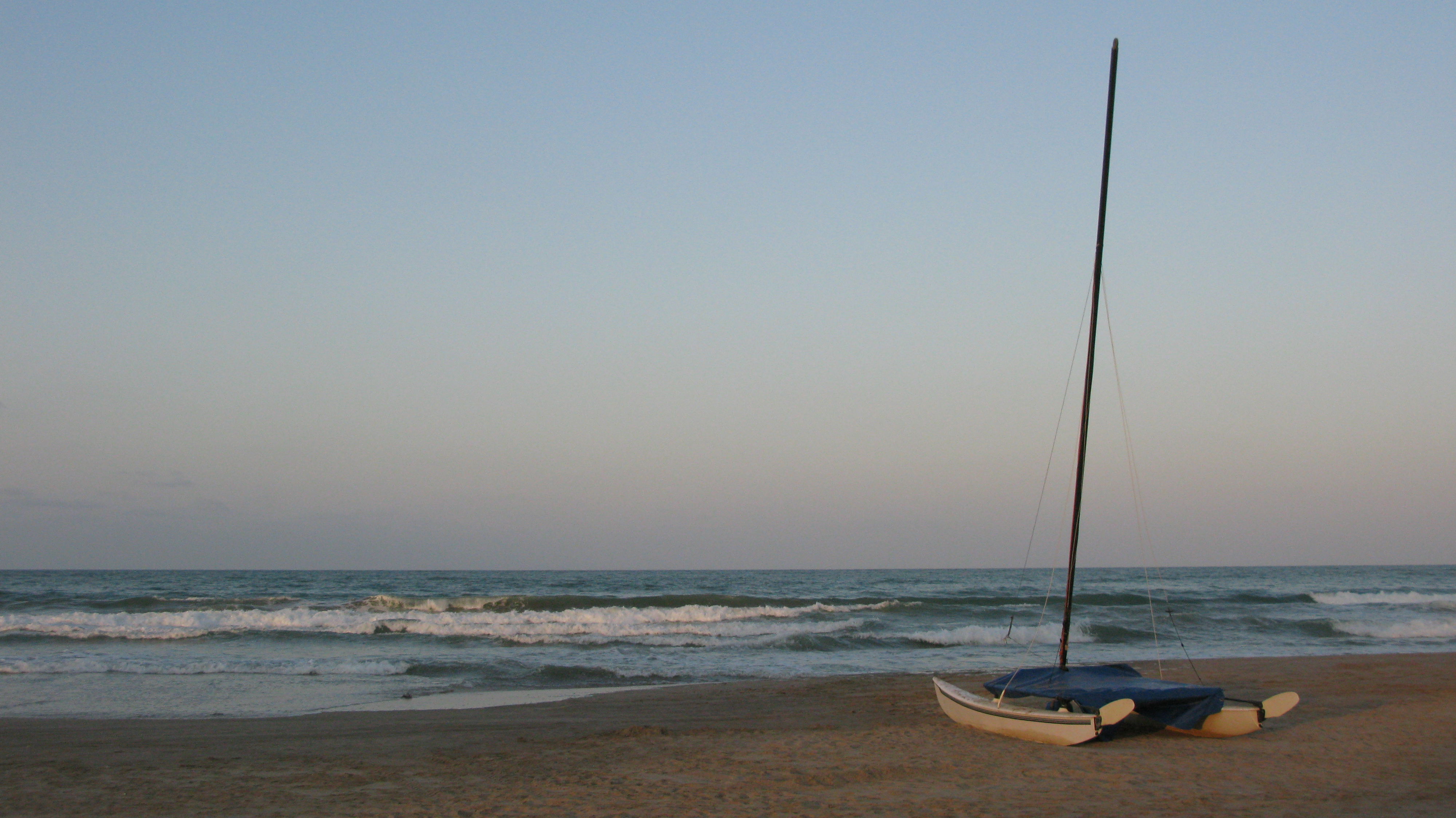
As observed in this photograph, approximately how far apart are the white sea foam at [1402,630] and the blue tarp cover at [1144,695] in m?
20.6

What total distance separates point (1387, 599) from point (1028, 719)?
4276 cm

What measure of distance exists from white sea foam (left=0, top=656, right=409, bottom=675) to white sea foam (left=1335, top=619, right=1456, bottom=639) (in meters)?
26.0

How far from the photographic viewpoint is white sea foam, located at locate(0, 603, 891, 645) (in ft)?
80.4

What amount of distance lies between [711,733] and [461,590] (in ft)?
143

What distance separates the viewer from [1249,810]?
7371mm

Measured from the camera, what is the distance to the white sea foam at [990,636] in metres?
23.8

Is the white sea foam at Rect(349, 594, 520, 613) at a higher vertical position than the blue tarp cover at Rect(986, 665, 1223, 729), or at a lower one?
lower

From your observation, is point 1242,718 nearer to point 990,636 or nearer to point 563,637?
point 990,636

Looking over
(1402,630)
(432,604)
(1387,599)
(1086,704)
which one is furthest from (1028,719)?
(1387,599)

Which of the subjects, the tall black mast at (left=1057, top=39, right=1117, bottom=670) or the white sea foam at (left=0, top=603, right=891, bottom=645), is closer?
the tall black mast at (left=1057, top=39, right=1117, bottom=670)

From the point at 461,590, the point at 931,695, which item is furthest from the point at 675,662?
the point at 461,590

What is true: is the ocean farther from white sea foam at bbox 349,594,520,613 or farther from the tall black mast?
the tall black mast

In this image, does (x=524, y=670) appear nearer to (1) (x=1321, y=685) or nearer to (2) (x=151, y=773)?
(2) (x=151, y=773)

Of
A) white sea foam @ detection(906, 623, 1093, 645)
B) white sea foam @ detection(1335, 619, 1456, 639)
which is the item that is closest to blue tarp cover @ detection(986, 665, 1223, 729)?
white sea foam @ detection(906, 623, 1093, 645)
